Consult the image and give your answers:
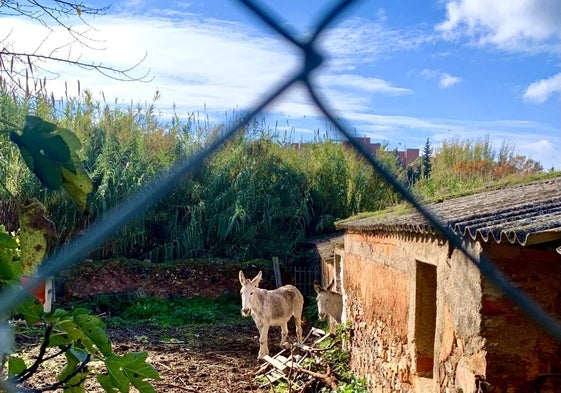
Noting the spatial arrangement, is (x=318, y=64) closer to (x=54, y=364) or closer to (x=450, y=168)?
(x=450, y=168)

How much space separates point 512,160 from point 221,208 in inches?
336

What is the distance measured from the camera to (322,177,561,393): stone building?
3.63m

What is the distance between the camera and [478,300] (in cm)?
377

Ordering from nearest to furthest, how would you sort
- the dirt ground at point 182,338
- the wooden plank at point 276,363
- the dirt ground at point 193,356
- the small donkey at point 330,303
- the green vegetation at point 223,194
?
the dirt ground at point 193,356
the dirt ground at point 182,338
the wooden plank at point 276,363
the small donkey at point 330,303
the green vegetation at point 223,194

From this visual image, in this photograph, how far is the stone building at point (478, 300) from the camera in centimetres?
363

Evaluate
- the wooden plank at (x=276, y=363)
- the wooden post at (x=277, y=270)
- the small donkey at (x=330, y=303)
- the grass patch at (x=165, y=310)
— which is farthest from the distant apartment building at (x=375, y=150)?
the wooden post at (x=277, y=270)

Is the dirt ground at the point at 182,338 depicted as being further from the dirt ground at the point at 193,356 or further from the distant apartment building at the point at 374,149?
the distant apartment building at the point at 374,149

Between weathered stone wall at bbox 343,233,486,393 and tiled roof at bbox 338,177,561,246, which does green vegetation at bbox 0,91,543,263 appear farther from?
tiled roof at bbox 338,177,561,246

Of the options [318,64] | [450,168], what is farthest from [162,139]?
[318,64]

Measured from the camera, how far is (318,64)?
0.85m

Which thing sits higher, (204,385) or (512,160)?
(512,160)

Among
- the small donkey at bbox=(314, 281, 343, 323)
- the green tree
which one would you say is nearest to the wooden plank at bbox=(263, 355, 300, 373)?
the small donkey at bbox=(314, 281, 343, 323)

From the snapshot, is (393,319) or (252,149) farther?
(252,149)

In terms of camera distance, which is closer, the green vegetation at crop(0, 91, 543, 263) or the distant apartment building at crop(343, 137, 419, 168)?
the distant apartment building at crop(343, 137, 419, 168)
